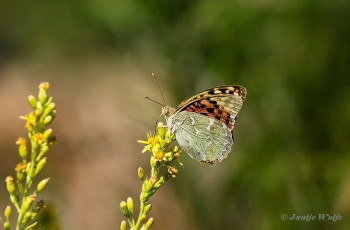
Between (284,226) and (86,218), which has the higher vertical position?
(86,218)

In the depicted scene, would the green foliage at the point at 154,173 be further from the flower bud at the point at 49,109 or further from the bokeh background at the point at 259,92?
the bokeh background at the point at 259,92

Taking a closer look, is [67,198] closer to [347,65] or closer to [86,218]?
[86,218]

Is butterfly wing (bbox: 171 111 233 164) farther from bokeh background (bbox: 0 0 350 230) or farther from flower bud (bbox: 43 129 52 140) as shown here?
flower bud (bbox: 43 129 52 140)

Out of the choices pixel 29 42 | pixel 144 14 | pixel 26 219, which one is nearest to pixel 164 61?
pixel 144 14

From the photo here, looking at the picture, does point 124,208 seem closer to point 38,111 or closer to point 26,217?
point 26,217

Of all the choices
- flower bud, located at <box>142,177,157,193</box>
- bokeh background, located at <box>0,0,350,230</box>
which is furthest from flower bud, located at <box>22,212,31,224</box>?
bokeh background, located at <box>0,0,350,230</box>

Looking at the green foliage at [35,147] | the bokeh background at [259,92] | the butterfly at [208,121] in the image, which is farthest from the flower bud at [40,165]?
the bokeh background at [259,92]
